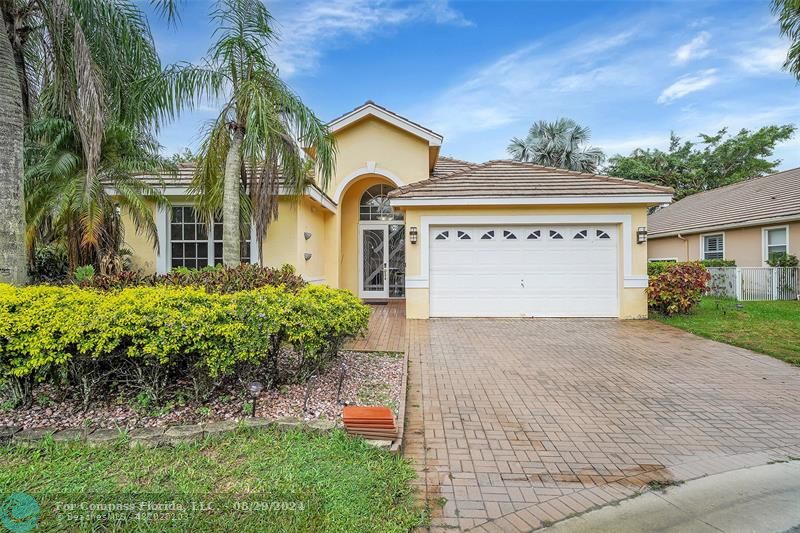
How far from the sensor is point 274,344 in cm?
463

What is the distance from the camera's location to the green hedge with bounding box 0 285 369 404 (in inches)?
149

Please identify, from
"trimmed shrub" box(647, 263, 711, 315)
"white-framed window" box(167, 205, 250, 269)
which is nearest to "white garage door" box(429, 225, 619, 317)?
"trimmed shrub" box(647, 263, 711, 315)

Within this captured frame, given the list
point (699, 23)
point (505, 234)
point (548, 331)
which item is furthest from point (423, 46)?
point (548, 331)

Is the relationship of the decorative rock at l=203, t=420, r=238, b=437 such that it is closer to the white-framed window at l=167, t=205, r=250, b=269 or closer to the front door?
the white-framed window at l=167, t=205, r=250, b=269

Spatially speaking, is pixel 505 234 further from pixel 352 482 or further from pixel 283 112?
pixel 352 482

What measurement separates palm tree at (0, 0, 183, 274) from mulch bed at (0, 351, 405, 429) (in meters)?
2.10

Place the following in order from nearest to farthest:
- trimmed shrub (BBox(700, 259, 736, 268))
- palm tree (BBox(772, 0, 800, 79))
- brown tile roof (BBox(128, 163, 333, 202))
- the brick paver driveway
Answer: the brick paver driveway < brown tile roof (BBox(128, 163, 333, 202)) < palm tree (BBox(772, 0, 800, 79)) < trimmed shrub (BBox(700, 259, 736, 268))

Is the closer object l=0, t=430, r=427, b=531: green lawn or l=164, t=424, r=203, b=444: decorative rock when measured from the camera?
l=0, t=430, r=427, b=531: green lawn

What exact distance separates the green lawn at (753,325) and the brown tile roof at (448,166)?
29.2ft

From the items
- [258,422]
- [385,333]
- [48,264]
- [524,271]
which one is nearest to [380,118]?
[524,271]

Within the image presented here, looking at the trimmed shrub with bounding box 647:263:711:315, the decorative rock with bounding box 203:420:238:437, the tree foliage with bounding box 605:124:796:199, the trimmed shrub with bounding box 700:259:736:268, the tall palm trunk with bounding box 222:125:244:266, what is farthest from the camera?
the tree foliage with bounding box 605:124:796:199

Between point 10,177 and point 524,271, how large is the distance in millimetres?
10582

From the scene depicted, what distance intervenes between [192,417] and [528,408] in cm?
387

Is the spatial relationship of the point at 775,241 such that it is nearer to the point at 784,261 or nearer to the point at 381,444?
the point at 784,261
